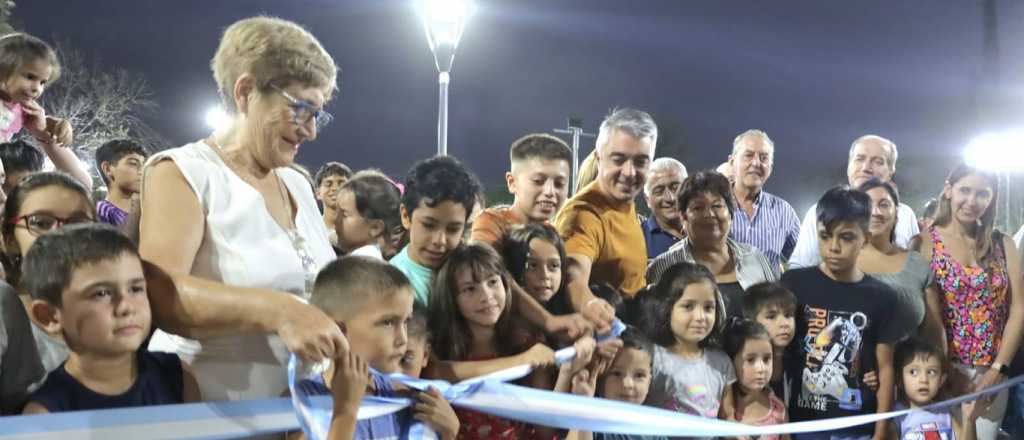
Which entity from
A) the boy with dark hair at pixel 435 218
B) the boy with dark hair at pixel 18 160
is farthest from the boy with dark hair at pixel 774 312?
the boy with dark hair at pixel 18 160

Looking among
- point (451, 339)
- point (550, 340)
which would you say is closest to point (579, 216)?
point (550, 340)

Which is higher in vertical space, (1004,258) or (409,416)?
(1004,258)

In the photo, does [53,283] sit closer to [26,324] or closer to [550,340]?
[26,324]

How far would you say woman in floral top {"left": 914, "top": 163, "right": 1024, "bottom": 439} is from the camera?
5422mm

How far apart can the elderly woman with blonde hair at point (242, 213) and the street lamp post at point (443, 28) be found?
566 cm

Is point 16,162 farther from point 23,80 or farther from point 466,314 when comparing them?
point 466,314

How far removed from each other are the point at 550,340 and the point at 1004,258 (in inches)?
145

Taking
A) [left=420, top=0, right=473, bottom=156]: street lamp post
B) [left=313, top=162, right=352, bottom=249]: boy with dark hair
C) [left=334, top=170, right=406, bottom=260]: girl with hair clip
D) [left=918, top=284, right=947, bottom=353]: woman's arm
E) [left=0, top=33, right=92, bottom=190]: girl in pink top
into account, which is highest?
[left=420, top=0, right=473, bottom=156]: street lamp post

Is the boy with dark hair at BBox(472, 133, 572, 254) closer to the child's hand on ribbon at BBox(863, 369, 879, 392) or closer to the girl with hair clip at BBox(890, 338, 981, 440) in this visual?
the child's hand on ribbon at BBox(863, 369, 879, 392)

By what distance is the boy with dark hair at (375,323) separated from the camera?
8.77 feet

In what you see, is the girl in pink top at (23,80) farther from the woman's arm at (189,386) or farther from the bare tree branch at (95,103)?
the bare tree branch at (95,103)

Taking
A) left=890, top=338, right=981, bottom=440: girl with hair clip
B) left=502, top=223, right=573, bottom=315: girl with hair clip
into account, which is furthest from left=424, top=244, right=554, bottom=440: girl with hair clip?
left=890, top=338, right=981, bottom=440: girl with hair clip

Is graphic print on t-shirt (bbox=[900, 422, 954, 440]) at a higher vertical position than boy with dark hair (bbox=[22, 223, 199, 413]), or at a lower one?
lower

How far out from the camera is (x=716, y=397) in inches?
170
